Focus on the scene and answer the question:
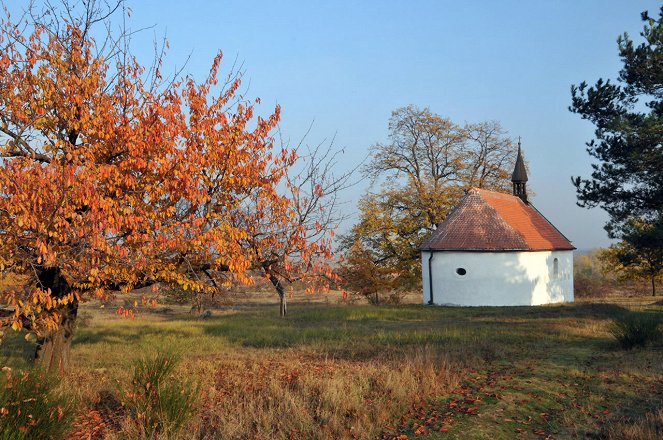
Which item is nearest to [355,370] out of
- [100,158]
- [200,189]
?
[200,189]

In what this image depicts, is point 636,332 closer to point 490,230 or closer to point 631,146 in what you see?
point 631,146

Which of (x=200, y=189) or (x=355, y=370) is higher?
(x=200, y=189)

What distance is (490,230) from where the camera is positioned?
2655 centimetres

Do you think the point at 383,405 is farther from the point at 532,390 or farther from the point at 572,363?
the point at 572,363

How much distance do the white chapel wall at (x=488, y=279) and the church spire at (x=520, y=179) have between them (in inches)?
287

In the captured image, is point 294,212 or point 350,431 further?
point 294,212

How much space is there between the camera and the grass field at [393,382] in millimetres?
6465

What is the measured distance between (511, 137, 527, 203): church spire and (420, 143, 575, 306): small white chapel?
498 cm

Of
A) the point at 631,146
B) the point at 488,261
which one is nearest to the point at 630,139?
the point at 631,146

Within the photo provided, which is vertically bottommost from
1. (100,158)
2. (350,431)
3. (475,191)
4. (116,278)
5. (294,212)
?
(350,431)

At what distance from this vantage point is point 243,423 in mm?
6609

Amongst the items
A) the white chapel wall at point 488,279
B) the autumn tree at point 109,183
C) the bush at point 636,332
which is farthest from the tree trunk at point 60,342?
the white chapel wall at point 488,279

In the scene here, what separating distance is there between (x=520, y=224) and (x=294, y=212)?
22.3 meters

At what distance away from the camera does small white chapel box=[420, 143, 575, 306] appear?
2548cm
